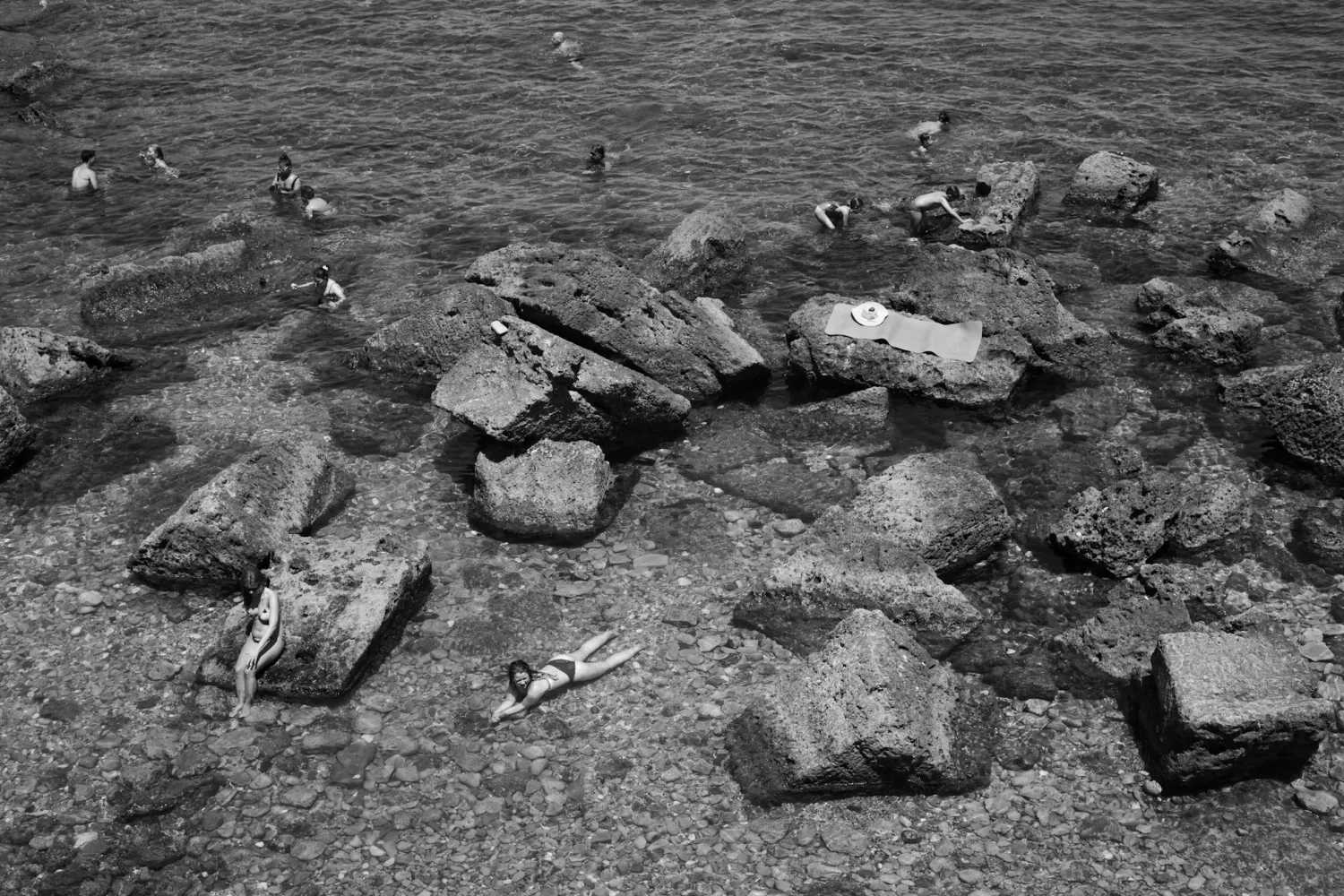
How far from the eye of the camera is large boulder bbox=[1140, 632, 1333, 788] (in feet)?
39.5

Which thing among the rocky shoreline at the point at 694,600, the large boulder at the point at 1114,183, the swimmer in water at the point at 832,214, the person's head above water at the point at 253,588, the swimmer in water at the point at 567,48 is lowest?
the rocky shoreline at the point at 694,600

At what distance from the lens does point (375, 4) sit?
39750 millimetres

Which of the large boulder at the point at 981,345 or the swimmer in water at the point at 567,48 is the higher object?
→ the swimmer in water at the point at 567,48

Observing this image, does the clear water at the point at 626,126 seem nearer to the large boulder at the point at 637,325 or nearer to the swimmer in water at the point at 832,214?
the swimmer in water at the point at 832,214

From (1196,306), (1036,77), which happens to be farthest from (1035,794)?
(1036,77)

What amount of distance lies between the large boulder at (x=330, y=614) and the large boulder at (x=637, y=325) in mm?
5619

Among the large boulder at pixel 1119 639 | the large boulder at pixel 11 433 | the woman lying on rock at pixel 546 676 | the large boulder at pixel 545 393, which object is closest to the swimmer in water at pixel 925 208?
the large boulder at pixel 545 393

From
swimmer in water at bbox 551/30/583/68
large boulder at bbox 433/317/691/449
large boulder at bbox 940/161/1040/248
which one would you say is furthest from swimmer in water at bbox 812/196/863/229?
swimmer in water at bbox 551/30/583/68

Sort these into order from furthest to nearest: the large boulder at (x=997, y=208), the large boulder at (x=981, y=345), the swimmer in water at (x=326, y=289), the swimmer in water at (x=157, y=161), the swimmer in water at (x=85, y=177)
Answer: the swimmer in water at (x=157, y=161) < the swimmer in water at (x=85, y=177) < the large boulder at (x=997, y=208) < the swimmer in water at (x=326, y=289) < the large boulder at (x=981, y=345)

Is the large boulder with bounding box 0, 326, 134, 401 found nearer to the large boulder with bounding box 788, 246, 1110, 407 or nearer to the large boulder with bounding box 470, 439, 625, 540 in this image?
the large boulder with bounding box 470, 439, 625, 540

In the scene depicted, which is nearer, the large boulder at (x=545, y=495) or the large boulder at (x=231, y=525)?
the large boulder at (x=231, y=525)

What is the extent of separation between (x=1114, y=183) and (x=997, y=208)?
309cm

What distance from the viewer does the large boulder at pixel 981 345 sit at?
19.3 m

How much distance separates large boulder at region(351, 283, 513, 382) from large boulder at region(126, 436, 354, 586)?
169 inches
